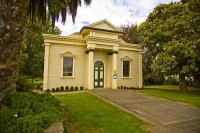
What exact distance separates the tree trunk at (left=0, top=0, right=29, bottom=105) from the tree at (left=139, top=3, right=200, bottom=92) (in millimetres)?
12679

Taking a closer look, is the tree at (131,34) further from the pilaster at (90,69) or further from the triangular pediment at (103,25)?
the pilaster at (90,69)

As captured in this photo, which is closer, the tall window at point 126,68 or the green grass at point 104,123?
the green grass at point 104,123

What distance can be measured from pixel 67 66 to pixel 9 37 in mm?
11208

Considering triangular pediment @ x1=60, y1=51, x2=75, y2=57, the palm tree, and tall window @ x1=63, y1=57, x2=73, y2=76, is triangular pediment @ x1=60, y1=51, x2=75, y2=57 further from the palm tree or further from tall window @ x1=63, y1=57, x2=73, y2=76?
the palm tree

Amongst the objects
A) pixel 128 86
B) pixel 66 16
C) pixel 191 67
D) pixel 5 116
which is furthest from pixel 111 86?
pixel 5 116

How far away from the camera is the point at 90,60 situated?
45.8ft

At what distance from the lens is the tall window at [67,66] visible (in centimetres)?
1412

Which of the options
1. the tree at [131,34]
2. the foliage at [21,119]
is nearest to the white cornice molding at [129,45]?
the tree at [131,34]

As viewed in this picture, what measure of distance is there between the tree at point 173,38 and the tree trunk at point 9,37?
1268 cm

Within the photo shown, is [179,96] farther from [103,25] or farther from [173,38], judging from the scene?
[103,25]

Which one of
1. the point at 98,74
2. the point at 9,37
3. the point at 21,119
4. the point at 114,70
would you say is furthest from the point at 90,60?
the point at 21,119

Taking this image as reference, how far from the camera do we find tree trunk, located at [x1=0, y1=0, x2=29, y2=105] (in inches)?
117

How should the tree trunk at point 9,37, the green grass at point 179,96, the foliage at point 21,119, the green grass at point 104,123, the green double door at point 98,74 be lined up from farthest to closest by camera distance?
the green double door at point 98,74 < the green grass at point 179,96 < the green grass at point 104,123 < the tree trunk at point 9,37 < the foliage at point 21,119

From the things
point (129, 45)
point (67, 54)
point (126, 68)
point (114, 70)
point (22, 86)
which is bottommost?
point (22, 86)
